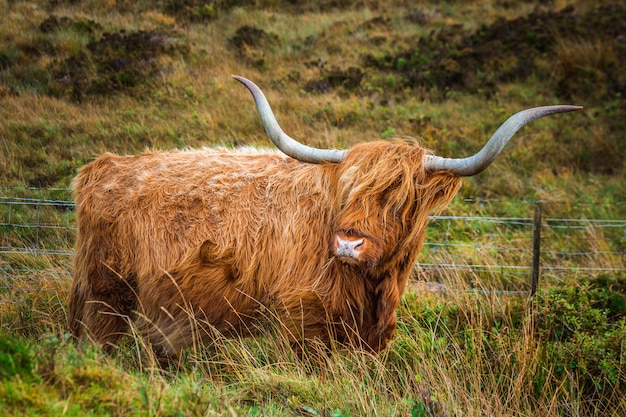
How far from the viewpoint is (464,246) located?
5.40 metres

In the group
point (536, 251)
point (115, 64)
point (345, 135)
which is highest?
point (115, 64)

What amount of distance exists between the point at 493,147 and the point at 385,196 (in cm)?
64

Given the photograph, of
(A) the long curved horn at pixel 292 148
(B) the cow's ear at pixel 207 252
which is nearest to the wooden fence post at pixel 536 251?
(A) the long curved horn at pixel 292 148

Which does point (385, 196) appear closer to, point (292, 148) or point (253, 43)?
point (292, 148)

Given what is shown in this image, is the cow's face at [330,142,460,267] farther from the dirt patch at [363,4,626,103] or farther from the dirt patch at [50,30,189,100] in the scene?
the dirt patch at [363,4,626,103]

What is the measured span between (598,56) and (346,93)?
180 inches

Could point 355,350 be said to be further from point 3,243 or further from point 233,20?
point 233,20

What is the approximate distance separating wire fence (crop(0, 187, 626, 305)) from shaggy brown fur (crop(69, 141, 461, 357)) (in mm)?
624

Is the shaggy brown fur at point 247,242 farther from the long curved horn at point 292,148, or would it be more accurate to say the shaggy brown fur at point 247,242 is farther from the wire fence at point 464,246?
the wire fence at point 464,246

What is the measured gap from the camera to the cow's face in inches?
121

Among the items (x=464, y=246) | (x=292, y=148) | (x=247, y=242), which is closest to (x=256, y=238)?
(x=247, y=242)

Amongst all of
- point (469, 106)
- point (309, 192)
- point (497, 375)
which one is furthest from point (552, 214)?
point (309, 192)

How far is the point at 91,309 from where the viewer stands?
355cm

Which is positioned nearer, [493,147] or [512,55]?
[493,147]
